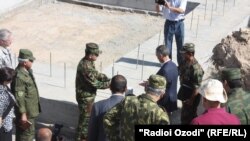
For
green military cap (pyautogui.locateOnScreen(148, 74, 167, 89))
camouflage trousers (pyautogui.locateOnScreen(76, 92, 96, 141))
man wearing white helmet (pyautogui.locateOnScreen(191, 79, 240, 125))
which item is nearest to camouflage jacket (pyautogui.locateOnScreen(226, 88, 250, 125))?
man wearing white helmet (pyautogui.locateOnScreen(191, 79, 240, 125))

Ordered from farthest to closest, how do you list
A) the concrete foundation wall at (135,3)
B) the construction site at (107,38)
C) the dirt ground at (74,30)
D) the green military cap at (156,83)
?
1. the concrete foundation wall at (135,3)
2. the dirt ground at (74,30)
3. the construction site at (107,38)
4. the green military cap at (156,83)

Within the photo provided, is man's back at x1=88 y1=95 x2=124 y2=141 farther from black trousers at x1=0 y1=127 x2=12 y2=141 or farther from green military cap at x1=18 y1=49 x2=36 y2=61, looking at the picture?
green military cap at x1=18 y1=49 x2=36 y2=61

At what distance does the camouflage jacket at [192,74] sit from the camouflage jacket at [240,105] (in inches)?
46.9

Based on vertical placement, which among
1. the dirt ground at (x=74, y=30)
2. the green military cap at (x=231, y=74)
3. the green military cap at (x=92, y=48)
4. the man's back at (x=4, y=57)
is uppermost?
the dirt ground at (x=74, y=30)

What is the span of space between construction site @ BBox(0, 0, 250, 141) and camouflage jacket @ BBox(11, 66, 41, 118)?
2.99ft

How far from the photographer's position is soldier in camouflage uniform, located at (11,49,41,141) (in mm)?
7676

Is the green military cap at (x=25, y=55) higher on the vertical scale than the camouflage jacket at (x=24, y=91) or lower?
higher

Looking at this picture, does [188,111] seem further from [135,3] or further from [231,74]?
[135,3]

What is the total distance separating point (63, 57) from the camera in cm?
1193

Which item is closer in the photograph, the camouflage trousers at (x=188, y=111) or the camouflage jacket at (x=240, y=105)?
the camouflage jacket at (x=240, y=105)

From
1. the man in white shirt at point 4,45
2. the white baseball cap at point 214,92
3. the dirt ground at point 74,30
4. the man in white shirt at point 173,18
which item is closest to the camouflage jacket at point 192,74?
the white baseball cap at point 214,92

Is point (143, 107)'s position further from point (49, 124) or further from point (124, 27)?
point (124, 27)

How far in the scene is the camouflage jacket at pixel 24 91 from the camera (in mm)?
7668

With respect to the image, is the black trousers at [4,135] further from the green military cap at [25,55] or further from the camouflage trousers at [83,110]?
the camouflage trousers at [83,110]
